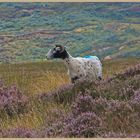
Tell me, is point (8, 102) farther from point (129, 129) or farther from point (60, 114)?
point (129, 129)

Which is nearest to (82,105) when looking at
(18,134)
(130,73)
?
(18,134)

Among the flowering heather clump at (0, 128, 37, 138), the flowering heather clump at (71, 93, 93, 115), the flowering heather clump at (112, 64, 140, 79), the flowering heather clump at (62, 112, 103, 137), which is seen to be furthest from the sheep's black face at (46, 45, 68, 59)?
the flowering heather clump at (0, 128, 37, 138)

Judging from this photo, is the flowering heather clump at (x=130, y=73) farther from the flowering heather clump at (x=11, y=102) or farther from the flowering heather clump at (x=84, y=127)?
the flowering heather clump at (x=84, y=127)

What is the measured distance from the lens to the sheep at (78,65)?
61.6 ft

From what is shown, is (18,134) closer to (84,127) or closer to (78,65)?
(84,127)

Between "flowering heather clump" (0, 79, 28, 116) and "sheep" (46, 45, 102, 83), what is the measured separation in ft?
11.8

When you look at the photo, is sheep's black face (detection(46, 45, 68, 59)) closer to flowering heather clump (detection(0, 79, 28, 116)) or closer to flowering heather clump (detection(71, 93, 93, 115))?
flowering heather clump (detection(0, 79, 28, 116))

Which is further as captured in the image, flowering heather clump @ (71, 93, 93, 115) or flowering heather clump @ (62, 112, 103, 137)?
flowering heather clump @ (71, 93, 93, 115)

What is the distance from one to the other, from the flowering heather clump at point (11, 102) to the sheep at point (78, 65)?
3610 mm

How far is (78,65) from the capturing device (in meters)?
19.0

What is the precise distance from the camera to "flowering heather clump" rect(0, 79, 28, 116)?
13.7 m

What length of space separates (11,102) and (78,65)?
5221mm

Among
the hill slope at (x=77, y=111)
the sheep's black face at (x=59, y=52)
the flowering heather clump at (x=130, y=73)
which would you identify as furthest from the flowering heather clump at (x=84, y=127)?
the sheep's black face at (x=59, y=52)

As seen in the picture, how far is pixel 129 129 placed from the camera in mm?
9852
